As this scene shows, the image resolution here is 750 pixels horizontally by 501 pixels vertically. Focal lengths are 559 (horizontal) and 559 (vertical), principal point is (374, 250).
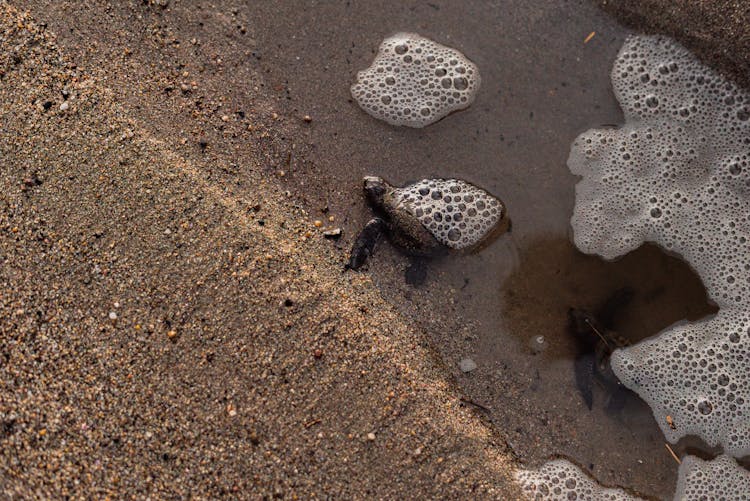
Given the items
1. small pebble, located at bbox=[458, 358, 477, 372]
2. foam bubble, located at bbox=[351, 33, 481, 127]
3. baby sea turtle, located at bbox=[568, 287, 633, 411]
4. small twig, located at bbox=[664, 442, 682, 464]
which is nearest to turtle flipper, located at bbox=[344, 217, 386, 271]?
foam bubble, located at bbox=[351, 33, 481, 127]

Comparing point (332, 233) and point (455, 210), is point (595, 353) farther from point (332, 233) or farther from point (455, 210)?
point (332, 233)

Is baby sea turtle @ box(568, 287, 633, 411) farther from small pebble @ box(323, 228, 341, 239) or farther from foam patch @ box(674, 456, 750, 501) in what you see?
small pebble @ box(323, 228, 341, 239)

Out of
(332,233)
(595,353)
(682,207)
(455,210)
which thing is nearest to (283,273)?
(332,233)

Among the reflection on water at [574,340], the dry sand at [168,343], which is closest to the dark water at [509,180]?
the reflection on water at [574,340]

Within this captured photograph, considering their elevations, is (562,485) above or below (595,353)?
below

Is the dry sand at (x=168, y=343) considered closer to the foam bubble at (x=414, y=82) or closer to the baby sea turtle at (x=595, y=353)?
the baby sea turtle at (x=595, y=353)
